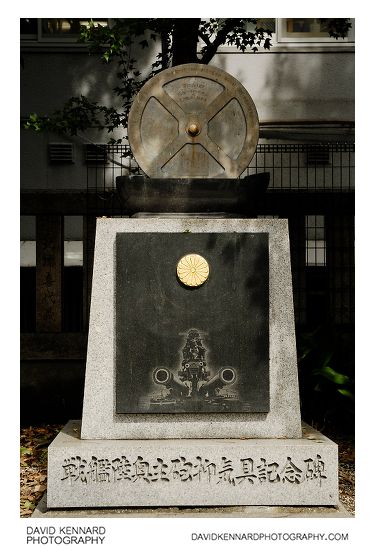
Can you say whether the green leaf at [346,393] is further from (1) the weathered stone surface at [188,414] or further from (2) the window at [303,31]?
(2) the window at [303,31]

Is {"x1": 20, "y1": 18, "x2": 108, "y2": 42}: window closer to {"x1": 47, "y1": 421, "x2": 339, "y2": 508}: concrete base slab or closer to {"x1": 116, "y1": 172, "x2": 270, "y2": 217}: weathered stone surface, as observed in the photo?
{"x1": 116, "y1": 172, "x2": 270, "y2": 217}: weathered stone surface

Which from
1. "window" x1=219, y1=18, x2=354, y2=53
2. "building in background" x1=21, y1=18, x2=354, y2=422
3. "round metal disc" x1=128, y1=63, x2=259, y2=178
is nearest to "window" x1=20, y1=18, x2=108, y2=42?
"building in background" x1=21, y1=18, x2=354, y2=422

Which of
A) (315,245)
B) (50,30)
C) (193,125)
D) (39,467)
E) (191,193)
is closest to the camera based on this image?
(191,193)

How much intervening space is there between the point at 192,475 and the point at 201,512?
24 cm

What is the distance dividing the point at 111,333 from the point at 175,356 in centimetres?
48

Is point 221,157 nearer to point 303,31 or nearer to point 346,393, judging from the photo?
point 346,393

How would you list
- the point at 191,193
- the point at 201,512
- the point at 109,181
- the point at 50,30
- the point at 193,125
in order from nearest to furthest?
the point at 201,512
the point at 191,193
the point at 193,125
the point at 109,181
the point at 50,30

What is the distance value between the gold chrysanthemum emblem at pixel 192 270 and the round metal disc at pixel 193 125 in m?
0.83

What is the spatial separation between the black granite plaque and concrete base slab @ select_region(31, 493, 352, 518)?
0.67 metres

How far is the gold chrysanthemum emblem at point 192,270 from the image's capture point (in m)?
5.43

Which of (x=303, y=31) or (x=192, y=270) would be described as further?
(x=303, y=31)

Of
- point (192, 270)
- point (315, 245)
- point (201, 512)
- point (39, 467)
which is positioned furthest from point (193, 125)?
point (315, 245)

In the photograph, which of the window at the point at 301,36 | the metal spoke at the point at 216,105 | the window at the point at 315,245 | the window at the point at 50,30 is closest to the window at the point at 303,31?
the window at the point at 301,36

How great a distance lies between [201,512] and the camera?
5.02m
